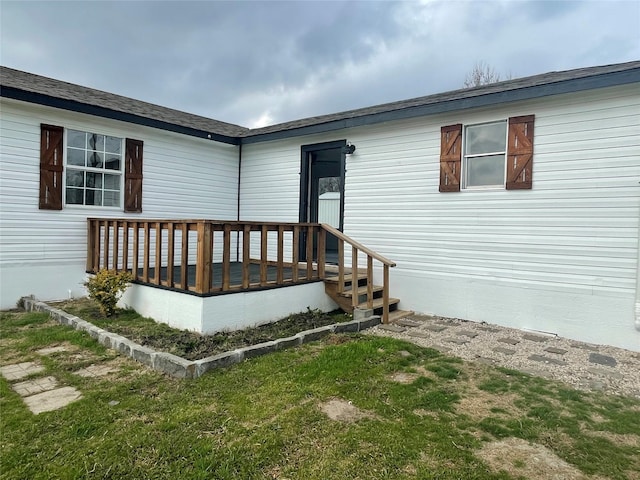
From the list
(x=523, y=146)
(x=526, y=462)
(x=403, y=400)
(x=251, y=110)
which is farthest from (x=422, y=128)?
(x=251, y=110)

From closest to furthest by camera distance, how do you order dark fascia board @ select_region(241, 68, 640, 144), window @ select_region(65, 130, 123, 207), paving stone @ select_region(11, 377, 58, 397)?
paving stone @ select_region(11, 377, 58, 397) < dark fascia board @ select_region(241, 68, 640, 144) < window @ select_region(65, 130, 123, 207)

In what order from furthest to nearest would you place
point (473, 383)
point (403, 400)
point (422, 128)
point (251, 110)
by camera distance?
point (251, 110), point (422, 128), point (473, 383), point (403, 400)

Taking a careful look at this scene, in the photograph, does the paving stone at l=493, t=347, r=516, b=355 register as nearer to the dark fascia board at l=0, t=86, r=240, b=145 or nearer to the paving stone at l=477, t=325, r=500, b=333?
the paving stone at l=477, t=325, r=500, b=333

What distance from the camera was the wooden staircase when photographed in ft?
19.3

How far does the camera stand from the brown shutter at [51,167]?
6.26 metres

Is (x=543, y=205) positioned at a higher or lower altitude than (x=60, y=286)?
higher

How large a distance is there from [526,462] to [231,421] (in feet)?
6.01

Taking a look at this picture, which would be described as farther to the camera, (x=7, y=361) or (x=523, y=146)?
(x=523, y=146)

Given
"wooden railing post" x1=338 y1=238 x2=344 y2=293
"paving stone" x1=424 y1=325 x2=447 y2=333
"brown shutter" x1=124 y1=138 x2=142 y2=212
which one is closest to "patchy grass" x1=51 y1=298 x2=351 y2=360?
"wooden railing post" x1=338 y1=238 x2=344 y2=293

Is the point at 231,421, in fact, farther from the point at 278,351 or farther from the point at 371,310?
the point at 371,310

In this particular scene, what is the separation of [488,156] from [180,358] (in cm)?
486

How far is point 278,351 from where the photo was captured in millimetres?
4289

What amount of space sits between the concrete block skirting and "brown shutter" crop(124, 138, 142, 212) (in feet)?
7.71

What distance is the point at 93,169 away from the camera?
688cm
